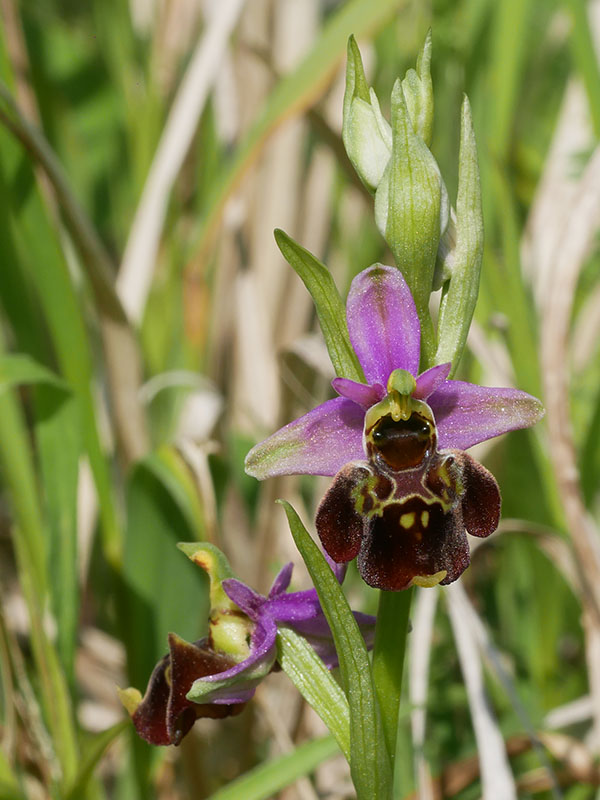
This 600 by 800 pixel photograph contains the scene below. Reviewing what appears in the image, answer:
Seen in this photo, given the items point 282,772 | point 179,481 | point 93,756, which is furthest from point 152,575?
point 282,772

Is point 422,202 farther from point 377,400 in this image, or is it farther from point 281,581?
point 281,581

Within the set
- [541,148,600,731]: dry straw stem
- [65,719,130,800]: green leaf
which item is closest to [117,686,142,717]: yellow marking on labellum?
[65,719,130,800]: green leaf

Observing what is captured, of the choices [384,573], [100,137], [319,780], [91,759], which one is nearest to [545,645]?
[319,780]

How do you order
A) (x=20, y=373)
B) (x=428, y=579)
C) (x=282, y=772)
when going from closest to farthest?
(x=428, y=579) < (x=282, y=772) < (x=20, y=373)

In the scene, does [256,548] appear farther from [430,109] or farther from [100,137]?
[100,137]

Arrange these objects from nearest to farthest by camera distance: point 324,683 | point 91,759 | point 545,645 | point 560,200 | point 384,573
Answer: point 384,573, point 324,683, point 91,759, point 545,645, point 560,200

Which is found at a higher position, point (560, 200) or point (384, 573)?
point (560, 200)

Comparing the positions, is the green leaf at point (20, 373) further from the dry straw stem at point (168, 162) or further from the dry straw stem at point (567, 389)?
the dry straw stem at point (567, 389)
